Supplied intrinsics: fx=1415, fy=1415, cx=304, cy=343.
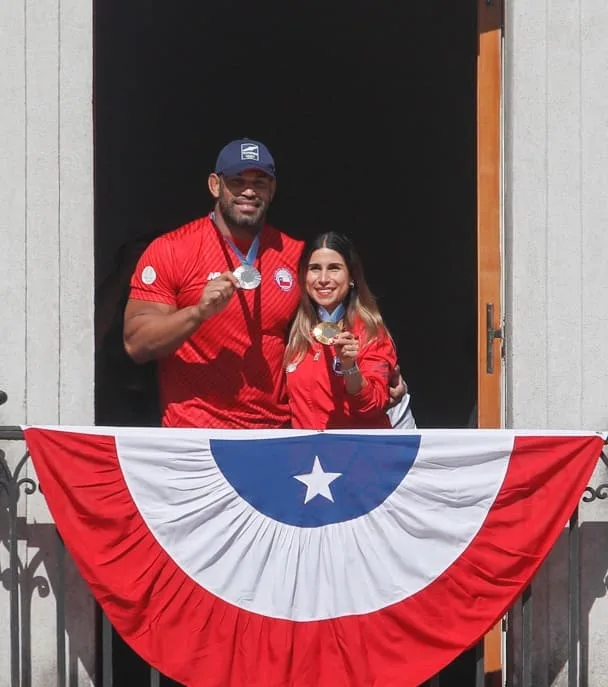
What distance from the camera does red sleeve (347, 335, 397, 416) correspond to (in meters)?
5.23

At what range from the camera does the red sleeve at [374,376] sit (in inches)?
206

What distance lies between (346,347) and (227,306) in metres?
0.62

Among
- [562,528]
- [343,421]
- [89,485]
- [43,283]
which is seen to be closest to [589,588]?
[562,528]

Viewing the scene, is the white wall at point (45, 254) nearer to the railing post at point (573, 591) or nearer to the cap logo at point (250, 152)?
the cap logo at point (250, 152)

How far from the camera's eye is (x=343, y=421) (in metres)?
5.35

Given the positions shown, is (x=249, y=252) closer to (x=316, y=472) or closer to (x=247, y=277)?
(x=247, y=277)

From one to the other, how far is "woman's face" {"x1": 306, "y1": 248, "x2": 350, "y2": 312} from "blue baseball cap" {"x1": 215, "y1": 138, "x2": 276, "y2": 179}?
1.27ft

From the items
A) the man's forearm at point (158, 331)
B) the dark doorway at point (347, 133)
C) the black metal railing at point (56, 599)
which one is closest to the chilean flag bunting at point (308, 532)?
the black metal railing at point (56, 599)

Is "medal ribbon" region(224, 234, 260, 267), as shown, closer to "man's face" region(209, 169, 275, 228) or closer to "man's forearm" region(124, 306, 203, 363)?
"man's face" region(209, 169, 275, 228)

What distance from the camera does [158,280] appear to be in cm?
543

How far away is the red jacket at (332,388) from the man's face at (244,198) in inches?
22.0

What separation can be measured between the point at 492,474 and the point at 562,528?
1.04 feet

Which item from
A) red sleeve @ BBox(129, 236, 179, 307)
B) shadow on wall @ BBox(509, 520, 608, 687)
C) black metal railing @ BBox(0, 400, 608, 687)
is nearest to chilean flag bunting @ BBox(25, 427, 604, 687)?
black metal railing @ BBox(0, 400, 608, 687)

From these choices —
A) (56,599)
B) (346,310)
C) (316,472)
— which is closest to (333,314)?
(346,310)
